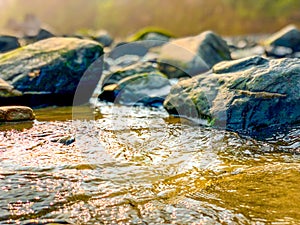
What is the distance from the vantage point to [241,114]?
247 inches

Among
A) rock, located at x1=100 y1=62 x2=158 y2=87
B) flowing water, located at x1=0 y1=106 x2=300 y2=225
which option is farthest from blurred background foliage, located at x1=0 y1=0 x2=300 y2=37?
flowing water, located at x1=0 y1=106 x2=300 y2=225

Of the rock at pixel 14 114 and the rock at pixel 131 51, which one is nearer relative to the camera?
the rock at pixel 14 114

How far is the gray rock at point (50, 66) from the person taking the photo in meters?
8.67

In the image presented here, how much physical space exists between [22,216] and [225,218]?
167 centimetres

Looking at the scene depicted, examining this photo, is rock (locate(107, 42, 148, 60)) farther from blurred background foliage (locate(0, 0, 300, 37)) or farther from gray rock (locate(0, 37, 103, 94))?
blurred background foliage (locate(0, 0, 300, 37))

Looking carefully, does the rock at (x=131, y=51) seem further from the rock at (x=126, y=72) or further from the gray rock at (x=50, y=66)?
the gray rock at (x=50, y=66)

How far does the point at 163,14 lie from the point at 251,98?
41177 millimetres

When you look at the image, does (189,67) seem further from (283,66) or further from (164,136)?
(164,136)

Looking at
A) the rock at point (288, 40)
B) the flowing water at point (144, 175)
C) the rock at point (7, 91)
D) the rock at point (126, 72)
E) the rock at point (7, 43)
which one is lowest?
the flowing water at point (144, 175)

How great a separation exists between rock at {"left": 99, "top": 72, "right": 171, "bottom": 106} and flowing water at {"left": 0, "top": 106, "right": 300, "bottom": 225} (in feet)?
5.86

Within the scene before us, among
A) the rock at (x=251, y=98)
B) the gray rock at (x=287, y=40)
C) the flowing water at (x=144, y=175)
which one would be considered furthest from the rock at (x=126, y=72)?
the gray rock at (x=287, y=40)

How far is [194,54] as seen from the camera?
1116 centimetres

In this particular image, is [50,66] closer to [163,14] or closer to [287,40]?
[287,40]

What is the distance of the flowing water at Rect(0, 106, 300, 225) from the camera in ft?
11.4
